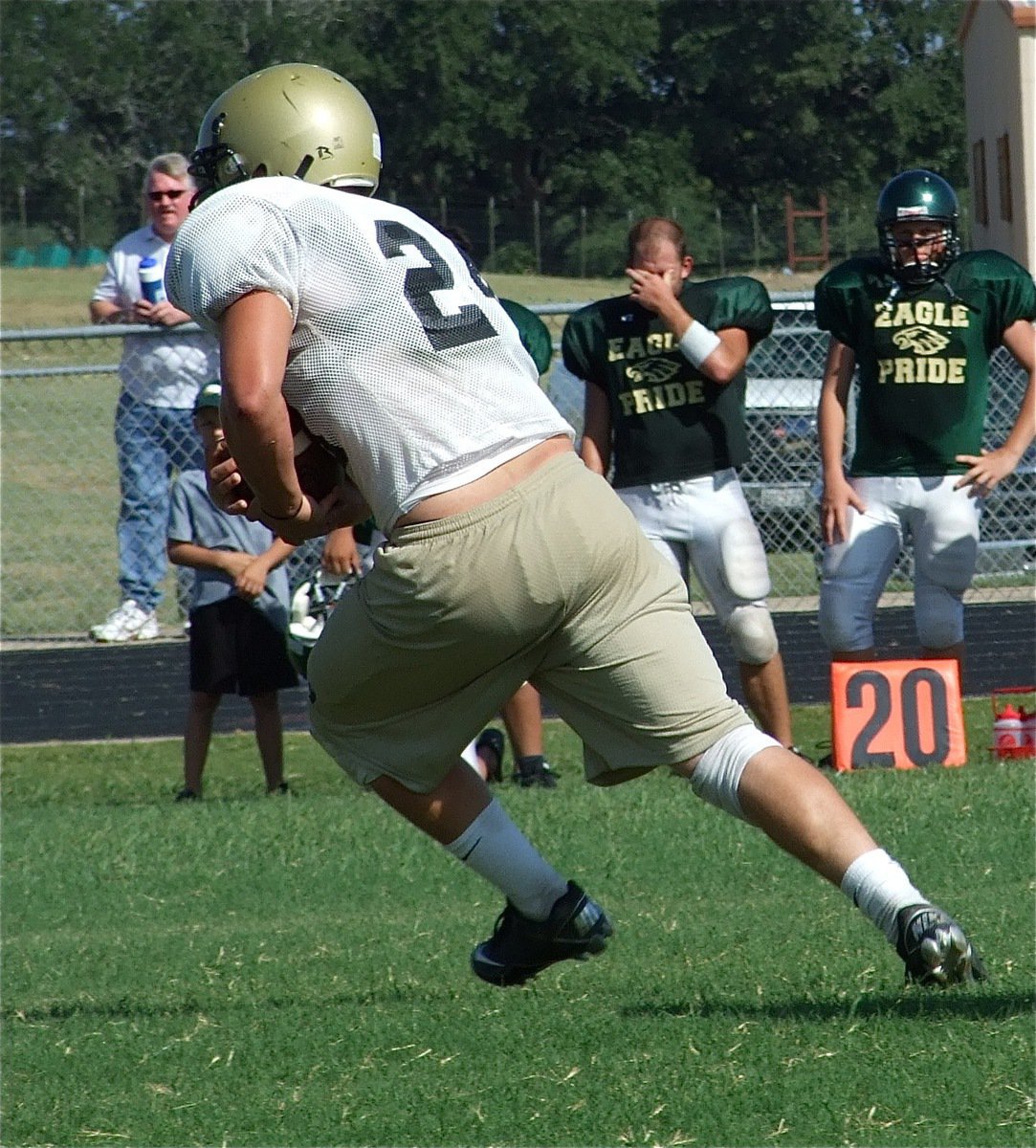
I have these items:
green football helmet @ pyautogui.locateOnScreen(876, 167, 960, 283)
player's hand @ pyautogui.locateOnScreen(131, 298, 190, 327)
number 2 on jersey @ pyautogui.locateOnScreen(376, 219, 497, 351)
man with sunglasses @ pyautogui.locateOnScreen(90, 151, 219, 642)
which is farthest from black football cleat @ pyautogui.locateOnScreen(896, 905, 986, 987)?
player's hand @ pyautogui.locateOnScreen(131, 298, 190, 327)

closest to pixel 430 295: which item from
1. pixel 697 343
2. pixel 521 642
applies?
pixel 521 642

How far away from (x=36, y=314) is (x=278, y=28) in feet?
54.3

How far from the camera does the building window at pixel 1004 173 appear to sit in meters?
23.7

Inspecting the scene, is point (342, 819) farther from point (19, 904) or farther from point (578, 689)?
point (578, 689)

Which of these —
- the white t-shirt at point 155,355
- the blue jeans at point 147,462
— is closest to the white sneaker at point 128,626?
the blue jeans at point 147,462

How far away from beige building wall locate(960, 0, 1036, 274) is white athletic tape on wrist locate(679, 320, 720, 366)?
15228 mm

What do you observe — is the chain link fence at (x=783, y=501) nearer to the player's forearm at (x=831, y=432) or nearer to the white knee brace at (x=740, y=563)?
the player's forearm at (x=831, y=432)

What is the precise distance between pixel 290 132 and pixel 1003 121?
21.8 meters

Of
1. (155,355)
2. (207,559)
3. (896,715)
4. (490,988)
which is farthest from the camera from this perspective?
(155,355)

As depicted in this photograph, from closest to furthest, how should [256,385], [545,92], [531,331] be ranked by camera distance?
[256,385] < [531,331] < [545,92]

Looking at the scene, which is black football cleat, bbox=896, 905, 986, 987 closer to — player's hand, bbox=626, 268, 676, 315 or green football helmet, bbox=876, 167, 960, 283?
player's hand, bbox=626, 268, 676, 315

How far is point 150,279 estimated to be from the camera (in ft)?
34.6

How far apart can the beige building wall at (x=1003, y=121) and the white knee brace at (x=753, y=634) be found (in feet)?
50.3

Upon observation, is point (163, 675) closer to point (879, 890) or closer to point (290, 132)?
point (290, 132)
